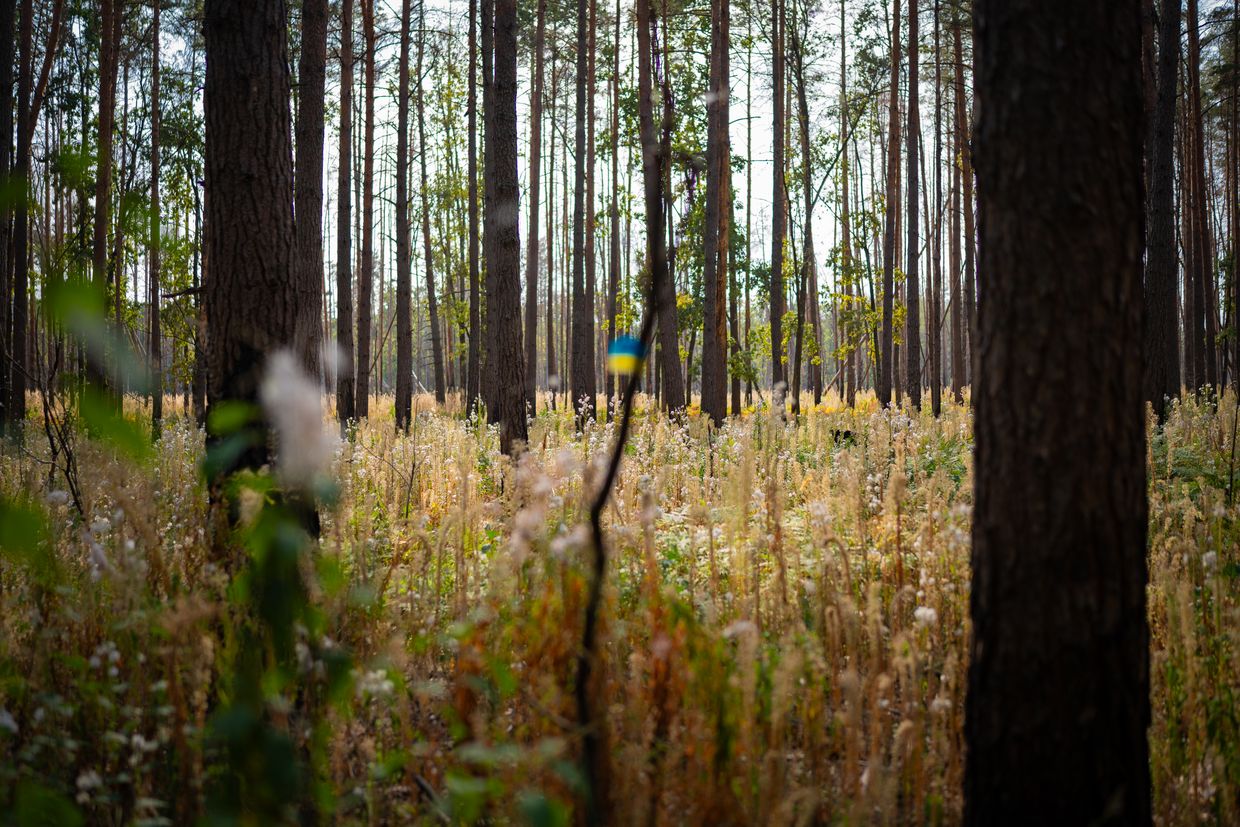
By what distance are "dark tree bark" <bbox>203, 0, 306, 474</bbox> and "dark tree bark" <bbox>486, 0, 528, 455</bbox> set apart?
3.24 metres

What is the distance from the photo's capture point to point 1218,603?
9.82 ft

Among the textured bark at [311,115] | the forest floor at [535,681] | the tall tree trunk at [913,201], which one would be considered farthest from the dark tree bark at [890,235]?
the forest floor at [535,681]

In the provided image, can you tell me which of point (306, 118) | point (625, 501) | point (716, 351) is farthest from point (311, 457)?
point (716, 351)

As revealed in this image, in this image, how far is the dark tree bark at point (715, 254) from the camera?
11.0 m

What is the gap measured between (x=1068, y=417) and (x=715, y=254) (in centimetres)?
988

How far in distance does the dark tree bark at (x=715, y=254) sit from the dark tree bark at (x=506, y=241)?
4.30 meters

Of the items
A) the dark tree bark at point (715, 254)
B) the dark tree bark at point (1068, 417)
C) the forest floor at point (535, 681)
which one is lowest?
the forest floor at point (535, 681)

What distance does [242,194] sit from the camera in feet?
11.1

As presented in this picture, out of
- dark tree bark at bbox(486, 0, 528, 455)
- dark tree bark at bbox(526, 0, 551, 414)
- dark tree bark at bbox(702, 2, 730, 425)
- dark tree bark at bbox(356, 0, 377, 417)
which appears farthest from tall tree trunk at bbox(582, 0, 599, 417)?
dark tree bark at bbox(486, 0, 528, 455)

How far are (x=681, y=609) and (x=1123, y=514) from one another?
0.98 metres

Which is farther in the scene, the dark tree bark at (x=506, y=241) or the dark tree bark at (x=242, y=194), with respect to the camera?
the dark tree bark at (x=506, y=241)

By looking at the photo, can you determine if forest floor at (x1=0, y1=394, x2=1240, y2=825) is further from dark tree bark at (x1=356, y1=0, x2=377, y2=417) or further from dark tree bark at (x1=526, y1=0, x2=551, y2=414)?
dark tree bark at (x1=526, y1=0, x2=551, y2=414)

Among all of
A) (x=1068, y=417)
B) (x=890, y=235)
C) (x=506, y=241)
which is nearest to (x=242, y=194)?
(x=1068, y=417)

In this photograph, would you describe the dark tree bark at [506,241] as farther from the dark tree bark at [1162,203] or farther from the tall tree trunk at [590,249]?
the dark tree bark at [1162,203]
